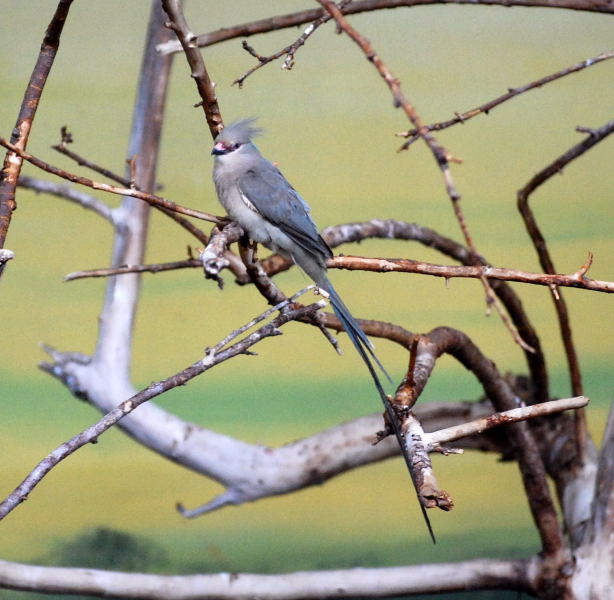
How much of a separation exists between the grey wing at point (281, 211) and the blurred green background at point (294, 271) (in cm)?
111

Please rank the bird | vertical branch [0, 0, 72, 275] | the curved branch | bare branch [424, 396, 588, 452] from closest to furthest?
bare branch [424, 396, 588, 452], vertical branch [0, 0, 72, 275], the bird, the curved branch

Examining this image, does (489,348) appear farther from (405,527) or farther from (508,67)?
(508,67)

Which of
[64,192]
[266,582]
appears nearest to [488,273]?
[266,582]

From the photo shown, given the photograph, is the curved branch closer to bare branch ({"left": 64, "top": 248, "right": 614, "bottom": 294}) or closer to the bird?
the bird

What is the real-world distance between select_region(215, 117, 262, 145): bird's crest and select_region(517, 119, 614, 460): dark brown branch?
535 mm

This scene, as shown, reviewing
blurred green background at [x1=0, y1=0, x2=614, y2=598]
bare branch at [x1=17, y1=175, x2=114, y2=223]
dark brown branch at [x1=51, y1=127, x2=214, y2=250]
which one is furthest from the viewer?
blurred green background at [x1=0, y1=0, x2=614, y2=598]

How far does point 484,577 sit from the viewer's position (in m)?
1.82

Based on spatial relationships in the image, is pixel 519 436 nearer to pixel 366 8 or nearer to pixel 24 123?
pixel 366 8

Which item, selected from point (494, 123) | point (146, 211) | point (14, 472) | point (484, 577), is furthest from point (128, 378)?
point (494, 123)

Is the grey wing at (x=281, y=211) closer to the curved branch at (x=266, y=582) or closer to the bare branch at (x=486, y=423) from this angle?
the bare branch at (x=486, y=423)

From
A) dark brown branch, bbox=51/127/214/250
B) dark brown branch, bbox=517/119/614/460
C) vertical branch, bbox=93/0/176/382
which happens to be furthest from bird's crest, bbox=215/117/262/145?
vertical branch, bbox=93/0/176/382

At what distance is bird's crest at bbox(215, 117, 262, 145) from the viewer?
1360 mm

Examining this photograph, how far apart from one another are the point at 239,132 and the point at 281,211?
6.6 inches

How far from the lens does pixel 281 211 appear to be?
1.30 m
